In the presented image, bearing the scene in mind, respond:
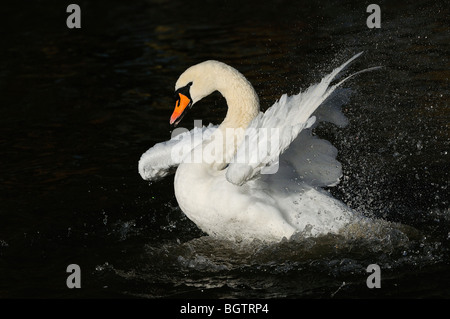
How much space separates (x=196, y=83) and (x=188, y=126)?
3456 mm

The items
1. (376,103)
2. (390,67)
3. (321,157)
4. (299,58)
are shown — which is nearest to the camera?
(321,157)

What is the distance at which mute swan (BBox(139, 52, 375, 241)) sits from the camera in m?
6.08

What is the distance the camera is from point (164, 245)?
6.96 metres

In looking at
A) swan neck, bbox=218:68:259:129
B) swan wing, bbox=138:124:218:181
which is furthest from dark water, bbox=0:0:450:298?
swan neck, bbox=218:68:259:129

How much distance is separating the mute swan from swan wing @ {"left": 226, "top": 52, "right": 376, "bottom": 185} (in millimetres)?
11

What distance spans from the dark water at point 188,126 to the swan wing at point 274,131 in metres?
0.86

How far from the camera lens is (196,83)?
646 centimetres

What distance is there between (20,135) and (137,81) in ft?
8.15

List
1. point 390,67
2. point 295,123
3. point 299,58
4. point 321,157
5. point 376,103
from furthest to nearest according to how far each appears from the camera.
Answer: point 299,58 → point 390,67 → point 376,103 → point 321,157 → point 295,123

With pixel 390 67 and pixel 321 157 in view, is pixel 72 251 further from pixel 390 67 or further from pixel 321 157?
pixel 390 67

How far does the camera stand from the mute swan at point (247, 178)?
6.08 meters

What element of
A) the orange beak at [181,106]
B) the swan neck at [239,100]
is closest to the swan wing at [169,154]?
the orange beak at [181,106]

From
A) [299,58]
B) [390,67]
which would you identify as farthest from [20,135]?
[390,67]
